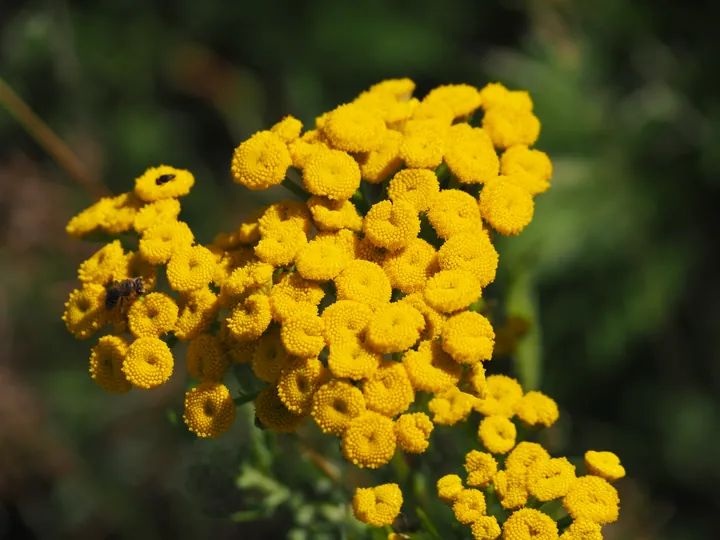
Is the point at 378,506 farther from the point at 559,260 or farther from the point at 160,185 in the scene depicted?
the point at 559,260

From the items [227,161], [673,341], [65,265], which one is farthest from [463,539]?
[227,161]

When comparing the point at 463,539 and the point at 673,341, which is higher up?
the point at 673,341

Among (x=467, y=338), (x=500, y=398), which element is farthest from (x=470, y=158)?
(x=500, y=398)

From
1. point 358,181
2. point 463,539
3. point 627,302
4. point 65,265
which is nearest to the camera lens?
point 463,539

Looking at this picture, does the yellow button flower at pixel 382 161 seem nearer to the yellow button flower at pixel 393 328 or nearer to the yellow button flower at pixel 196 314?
the yellow button flower at pixel 393 328

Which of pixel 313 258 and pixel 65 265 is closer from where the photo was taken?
pixel 313 258

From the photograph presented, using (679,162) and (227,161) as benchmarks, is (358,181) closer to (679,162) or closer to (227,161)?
(679,162)

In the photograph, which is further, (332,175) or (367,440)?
(332,175)
